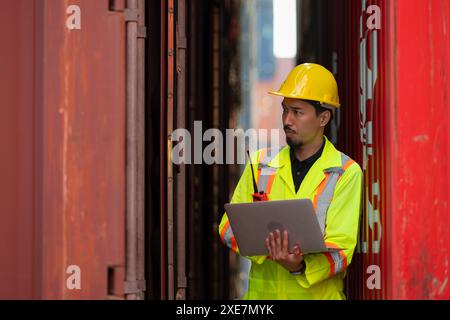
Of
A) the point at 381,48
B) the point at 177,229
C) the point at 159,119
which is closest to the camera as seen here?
the point at 381,48

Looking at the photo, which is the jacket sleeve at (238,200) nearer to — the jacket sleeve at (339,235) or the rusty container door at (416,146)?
the jacket sleeve at (339,235)

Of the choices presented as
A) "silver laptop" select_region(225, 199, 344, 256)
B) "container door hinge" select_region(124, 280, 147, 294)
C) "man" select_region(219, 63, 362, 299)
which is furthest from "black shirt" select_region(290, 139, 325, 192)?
"container door hinge" select_region(124, 280, 147, 294)

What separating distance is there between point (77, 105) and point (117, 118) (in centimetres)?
18

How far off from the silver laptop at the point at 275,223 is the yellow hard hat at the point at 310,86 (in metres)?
0.75

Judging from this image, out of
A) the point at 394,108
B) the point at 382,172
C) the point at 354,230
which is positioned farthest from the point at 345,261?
the point at 394,108

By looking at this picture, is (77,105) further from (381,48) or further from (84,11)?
(381,48)

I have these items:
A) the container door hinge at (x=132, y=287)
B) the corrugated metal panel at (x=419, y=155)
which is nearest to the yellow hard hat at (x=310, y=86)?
the corrugated metal panel at (x=419, y=155)

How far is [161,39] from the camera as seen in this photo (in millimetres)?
4938

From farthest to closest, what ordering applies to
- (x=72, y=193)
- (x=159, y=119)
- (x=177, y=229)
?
(x=177, y=229) → (x=159, y=119) → (x=72, y=193)

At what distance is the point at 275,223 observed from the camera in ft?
14.6

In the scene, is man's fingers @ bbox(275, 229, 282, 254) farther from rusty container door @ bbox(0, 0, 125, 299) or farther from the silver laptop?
rusty container door @ bbox(0, 0, 125, 299)

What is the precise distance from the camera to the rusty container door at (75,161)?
409 cm

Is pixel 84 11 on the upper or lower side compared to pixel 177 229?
upper

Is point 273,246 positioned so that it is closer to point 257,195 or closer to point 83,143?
point 257,195
